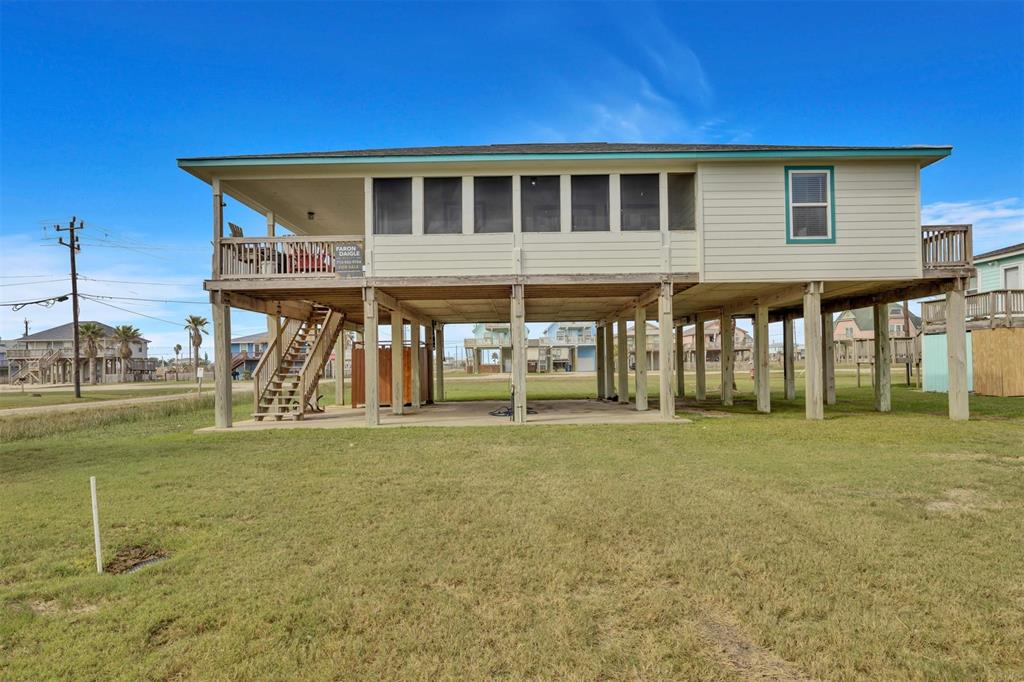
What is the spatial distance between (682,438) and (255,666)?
29.0 feet

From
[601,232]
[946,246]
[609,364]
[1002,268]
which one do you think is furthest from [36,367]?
[1002,268]

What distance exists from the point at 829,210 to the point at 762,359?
15.9 feet

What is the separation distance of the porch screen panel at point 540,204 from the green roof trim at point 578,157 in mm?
805

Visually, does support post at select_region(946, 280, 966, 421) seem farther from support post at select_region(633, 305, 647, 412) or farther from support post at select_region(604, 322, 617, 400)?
support post at select_region(604, 322, 617, 400)

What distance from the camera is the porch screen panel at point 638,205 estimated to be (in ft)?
43.7

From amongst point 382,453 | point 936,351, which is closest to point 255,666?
point 382,453

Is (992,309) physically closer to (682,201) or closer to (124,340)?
(682,201)

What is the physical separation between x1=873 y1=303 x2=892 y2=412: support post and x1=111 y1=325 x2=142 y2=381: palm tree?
233 ft

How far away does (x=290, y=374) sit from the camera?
15.6 meters

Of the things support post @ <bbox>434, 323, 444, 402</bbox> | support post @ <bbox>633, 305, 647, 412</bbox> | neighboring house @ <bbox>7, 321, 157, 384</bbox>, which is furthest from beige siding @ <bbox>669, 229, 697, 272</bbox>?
neighboring house @ <bbox>7, 321, 157, 384</bbox>

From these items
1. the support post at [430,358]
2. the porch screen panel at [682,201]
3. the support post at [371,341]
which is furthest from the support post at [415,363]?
the porch screen panel at [682,201]

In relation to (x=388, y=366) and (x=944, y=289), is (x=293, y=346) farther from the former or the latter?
(x=944, y=289)

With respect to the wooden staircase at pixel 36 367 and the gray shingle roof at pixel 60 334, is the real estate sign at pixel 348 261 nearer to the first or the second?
the wooden staircase at pixel 36 367

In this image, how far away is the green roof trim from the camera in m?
12.4
